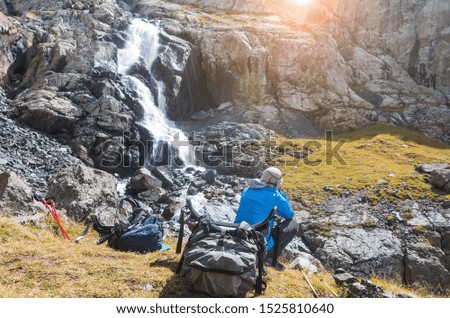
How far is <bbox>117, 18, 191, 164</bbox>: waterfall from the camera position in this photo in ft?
123

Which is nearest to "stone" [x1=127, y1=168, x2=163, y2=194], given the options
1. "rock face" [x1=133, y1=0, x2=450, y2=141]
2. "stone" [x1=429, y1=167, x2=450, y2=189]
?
"rock face" [x1=133, y1=0, x2=450, y2=141]

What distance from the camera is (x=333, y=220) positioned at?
2423cm

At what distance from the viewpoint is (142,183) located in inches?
1078

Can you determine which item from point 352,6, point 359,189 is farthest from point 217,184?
point 352,6

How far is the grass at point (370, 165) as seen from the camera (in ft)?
96.4

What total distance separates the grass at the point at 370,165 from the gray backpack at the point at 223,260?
74.4 ft

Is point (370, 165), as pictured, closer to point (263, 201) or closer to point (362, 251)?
point (362, 251)

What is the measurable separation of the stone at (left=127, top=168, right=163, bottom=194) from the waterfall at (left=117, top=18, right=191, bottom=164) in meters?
7.89

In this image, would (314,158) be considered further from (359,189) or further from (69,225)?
(69,225)

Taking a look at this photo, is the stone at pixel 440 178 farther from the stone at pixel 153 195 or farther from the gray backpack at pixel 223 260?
the gray backpack at pixel 223 260

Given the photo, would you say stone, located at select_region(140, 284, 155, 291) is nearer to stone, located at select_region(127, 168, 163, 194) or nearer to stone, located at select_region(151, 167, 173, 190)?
stone, located at select_region(127, 168, 163, 194)

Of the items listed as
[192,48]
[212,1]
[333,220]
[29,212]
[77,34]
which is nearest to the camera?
[29,212]

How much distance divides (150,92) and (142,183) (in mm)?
20452

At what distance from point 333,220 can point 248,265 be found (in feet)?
66.4
